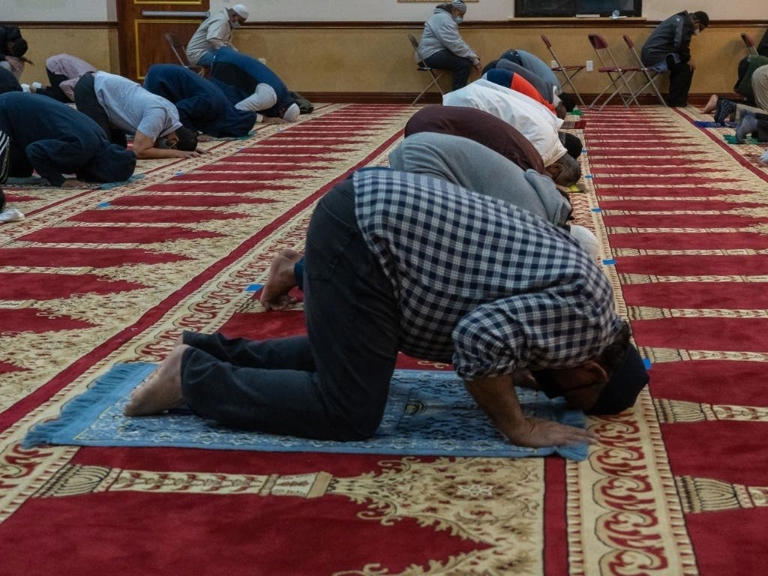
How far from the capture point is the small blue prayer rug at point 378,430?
233cm

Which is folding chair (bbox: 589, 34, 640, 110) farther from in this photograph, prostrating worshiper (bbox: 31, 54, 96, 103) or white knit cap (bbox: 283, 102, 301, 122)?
prostrating worshiper (bbox: 31, 54, 96, 103)

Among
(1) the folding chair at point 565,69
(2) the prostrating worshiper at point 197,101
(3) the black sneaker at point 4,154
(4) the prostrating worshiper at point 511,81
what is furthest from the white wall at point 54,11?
(4) the prostrating worshiper at point 511,81

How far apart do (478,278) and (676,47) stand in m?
10.3

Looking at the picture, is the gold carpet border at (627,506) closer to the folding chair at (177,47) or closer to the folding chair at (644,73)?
the folding chair at (644,73)

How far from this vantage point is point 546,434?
7.72 feet

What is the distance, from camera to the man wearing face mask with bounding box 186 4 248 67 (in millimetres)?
11297

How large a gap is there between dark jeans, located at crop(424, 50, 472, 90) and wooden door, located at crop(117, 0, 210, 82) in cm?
265

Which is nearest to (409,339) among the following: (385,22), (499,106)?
(499,106)

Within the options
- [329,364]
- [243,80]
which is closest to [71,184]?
[243,80]

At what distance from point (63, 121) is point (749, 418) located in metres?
4.36

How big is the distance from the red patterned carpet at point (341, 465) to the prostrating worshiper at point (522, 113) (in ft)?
1.52

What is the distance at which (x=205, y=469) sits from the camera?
2.25 m

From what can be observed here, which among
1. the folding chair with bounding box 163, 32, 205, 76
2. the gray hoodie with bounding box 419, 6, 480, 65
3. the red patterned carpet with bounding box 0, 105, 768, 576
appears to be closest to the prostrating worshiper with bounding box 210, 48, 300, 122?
the gray hoodie with bounding box 419, 6, 480, 65

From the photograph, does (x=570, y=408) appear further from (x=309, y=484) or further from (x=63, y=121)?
(x=63, y=121)
